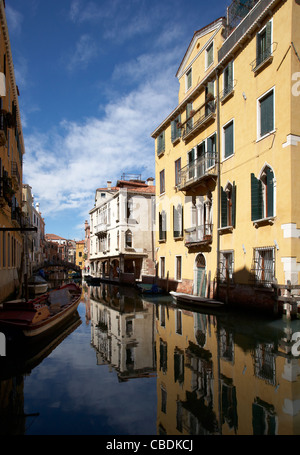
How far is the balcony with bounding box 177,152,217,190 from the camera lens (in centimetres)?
1562

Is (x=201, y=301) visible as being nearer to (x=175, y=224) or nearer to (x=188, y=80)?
(x=175, y=224)

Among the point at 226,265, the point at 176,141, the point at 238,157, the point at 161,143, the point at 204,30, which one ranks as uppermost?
the point at 204,30

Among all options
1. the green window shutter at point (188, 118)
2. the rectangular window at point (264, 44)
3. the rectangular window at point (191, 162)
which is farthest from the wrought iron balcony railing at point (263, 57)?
the rectangular window at point (191, 162)

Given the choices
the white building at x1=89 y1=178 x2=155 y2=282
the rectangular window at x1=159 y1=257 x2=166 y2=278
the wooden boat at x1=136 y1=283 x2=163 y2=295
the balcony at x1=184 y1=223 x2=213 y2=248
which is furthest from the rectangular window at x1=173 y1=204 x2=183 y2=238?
the white building at x1=89 y1=178 x2=155 y2=282

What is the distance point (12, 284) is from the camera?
17.6 meters

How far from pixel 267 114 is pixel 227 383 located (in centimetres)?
1003

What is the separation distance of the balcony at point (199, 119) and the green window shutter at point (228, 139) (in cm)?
135

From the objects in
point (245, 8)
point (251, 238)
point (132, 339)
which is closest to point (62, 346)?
point (132, 339)

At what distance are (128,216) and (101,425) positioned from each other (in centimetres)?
2715

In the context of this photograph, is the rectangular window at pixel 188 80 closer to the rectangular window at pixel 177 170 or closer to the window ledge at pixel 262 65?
the rectangular window at pixel 177 170

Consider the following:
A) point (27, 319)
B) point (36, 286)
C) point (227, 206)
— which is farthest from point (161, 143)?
point (27, 319)

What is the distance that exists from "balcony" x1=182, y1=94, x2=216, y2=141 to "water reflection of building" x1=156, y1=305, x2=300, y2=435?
10581 millimetres

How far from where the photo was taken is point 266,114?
1224 centimetres

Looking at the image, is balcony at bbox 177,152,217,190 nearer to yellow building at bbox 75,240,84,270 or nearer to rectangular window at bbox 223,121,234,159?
rectangular window at bbox 223,121,234,159
